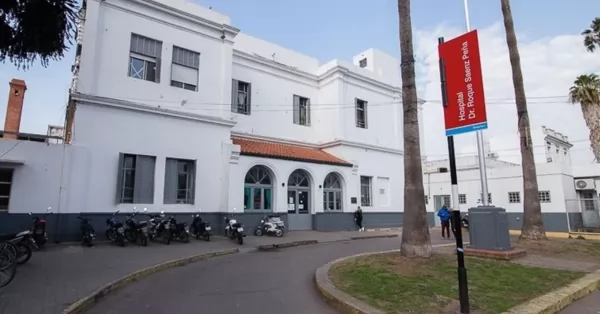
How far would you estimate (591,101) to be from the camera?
71.1 ft

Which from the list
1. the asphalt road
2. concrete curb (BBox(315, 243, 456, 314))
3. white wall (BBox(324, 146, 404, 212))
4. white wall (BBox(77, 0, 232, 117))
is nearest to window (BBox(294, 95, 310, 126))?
white wall (BBox(324, 146, 404, 212))

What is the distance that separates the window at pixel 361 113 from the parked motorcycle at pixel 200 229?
1346cm

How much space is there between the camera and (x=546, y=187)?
25938 millimetres

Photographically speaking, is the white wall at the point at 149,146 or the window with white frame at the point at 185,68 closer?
the white wall at the point at 149,146

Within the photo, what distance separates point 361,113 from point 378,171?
409 cm

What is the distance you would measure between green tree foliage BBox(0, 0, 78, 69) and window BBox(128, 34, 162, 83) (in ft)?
28.2

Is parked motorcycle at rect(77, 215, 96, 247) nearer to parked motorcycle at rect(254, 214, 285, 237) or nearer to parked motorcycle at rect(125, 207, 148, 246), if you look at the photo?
parked motorcycle at rect(125, 207, 148, 246)

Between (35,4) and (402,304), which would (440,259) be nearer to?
(402,304)

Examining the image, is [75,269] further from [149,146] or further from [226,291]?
[149,146]

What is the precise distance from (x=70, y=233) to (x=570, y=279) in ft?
49.4

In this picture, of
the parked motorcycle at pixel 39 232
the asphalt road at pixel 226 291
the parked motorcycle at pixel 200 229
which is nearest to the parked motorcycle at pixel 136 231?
the parked motorcycle at pixel 200 229

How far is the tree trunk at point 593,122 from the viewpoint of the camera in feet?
70.2

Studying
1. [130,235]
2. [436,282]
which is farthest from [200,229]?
[436,282]

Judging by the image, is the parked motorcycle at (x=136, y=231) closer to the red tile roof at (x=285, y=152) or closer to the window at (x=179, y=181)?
the window at (x=179, y=181)
